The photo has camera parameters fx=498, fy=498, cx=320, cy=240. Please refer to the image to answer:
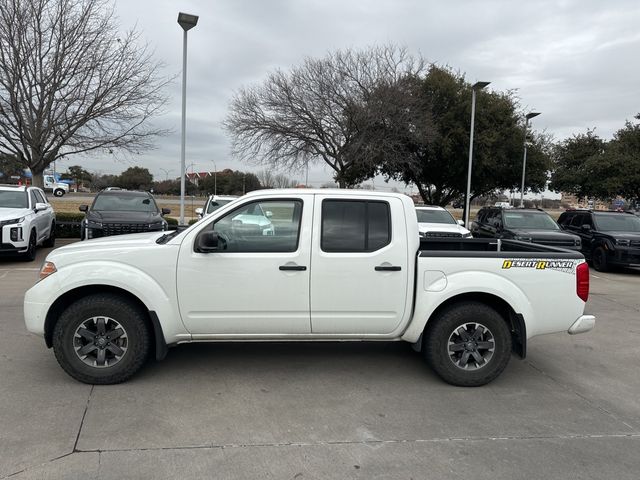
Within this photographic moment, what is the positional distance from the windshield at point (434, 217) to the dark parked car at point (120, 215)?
694 centimetres

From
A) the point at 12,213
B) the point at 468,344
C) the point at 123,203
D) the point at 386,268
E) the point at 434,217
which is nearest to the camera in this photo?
the point at 386,268

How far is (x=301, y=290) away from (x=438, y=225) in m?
9.28

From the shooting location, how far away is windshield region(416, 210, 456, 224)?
13.9m

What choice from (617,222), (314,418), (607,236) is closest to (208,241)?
(314,418)

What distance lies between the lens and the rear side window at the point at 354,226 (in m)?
4.53

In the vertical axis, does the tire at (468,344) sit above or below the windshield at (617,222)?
below

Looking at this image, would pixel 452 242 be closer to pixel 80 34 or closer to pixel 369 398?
pixel 369 398

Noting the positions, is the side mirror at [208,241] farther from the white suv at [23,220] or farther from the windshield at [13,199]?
the windshield at [13,199]

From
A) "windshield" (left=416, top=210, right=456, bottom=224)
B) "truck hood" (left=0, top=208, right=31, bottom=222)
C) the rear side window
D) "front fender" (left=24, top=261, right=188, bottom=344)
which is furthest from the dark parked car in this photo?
the rear side window

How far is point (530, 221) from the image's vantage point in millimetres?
14344

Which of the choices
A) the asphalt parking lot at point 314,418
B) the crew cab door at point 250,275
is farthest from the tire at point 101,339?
the crew cab door at point 250,275

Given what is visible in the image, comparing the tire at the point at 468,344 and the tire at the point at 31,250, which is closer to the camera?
the tire at the point at 468,344

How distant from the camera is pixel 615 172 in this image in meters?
28.1

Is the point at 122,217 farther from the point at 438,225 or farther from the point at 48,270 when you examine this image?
the point at 48,270
